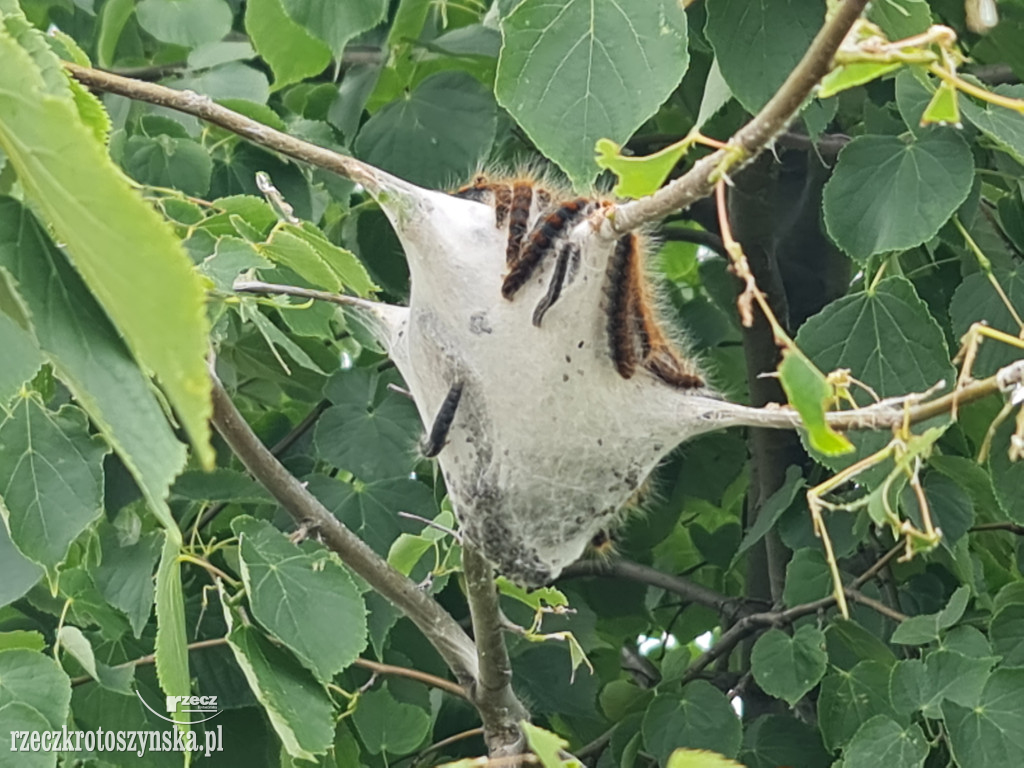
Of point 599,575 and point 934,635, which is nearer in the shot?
point 934,635

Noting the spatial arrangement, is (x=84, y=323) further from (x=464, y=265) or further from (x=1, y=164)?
(x=464, y=265)

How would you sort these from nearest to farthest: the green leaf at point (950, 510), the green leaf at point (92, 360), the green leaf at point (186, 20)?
1. the green leaf at point (92, 360)
2. the green leaf at point (950, 510)
3. the green leaf at point (186, 20)

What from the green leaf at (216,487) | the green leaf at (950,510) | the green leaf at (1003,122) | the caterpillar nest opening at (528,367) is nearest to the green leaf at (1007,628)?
the green leaf at (950,510)

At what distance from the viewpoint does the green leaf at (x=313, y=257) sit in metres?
1.22

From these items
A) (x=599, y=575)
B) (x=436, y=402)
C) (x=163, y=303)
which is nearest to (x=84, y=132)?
(x=163, y=303)

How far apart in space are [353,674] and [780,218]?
116 cm

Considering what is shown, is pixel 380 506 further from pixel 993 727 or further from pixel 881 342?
pixel 993 727

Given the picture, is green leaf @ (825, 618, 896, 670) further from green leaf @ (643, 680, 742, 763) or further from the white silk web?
the white silk web

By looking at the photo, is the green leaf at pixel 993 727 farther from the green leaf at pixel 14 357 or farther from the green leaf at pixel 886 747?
the green leaf at pixel 14 357

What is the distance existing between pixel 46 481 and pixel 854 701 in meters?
1.16

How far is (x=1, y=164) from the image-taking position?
0.53m

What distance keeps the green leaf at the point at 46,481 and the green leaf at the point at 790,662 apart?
0.97 m

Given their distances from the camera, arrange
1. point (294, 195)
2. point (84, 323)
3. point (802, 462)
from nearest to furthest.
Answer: point (84, 323), point (294, 195), point (802, 462)

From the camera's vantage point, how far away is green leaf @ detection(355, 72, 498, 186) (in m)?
1.75
